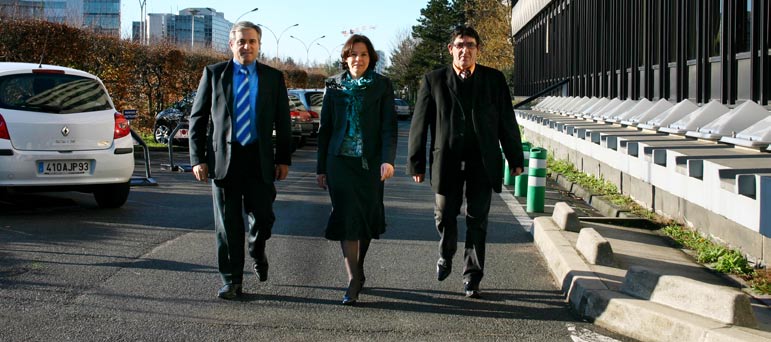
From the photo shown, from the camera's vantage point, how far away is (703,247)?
28.4ft

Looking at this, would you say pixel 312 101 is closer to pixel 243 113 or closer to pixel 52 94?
pixel 52 94

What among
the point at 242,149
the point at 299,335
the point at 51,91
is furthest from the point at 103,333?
the point at 51,91

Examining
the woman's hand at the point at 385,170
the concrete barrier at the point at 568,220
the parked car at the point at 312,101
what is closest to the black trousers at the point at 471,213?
the woman's hand at the point at 385,170

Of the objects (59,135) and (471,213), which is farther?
(59,135)

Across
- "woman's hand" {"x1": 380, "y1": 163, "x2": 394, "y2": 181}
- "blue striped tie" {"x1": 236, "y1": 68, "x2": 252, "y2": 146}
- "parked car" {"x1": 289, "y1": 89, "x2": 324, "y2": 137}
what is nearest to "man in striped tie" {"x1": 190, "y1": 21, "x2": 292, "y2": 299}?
"blue striped tie" {"x1": 236, "y1": 68, "x2": 252, "y2": 146}

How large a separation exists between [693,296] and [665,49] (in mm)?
14293

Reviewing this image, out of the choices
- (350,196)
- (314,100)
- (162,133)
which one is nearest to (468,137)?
(350,196)

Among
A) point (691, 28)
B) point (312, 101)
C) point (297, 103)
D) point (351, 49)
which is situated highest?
point (691, 28)

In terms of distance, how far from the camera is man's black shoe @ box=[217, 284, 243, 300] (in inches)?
258

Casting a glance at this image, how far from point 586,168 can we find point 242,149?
443 inches

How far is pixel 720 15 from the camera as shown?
1534 cm

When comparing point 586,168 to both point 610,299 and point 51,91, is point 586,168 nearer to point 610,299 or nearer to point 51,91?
point 51,91

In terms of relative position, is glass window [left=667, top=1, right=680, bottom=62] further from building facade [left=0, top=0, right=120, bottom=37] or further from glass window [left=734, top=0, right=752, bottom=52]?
building facade [left=0, top=0, right=120, bottom=37]

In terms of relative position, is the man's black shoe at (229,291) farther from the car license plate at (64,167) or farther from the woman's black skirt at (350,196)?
the car license plate at (64,167)
